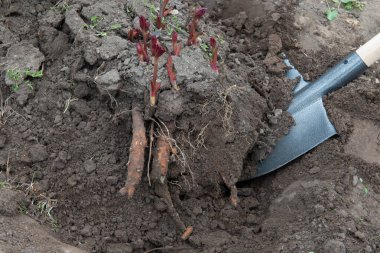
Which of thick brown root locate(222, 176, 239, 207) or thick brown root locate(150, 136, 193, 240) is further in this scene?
thick brown root locate(222, 176, 239, 207)

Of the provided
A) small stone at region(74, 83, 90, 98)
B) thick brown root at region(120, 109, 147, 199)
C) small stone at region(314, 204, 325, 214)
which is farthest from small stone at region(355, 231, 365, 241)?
small stone at region(74, 83, 90, 98)

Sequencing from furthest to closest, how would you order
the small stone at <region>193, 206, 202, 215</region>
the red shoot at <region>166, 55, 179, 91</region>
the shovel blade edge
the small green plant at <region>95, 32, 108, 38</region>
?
the shovel blade edge
the small green plant at <region>95, 32, 108, 38</region>
the small stone at <region>193, 206, 202, 215</region>
the red shoot at <region>166, 55, 179, 91</region>

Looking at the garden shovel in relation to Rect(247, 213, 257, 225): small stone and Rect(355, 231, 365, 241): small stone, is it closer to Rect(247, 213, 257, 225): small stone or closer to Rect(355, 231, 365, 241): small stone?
Rect(247, 213, 257, 225): small stone

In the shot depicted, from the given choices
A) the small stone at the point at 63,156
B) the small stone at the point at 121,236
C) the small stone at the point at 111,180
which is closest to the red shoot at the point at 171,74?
the small stone at the point at 111,180

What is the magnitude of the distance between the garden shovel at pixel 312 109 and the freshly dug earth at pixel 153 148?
48mm

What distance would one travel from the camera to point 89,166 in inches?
95.0

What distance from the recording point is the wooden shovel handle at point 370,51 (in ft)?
9.48

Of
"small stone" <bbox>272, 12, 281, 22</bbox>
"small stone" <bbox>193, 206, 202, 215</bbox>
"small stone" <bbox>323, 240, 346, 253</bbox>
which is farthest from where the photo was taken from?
"small stone" <bbox>272, 12, 281, 22</bbox>

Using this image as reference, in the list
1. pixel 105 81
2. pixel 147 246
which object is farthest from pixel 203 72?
pixel 147 246

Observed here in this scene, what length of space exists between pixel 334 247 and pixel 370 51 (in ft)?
4.26

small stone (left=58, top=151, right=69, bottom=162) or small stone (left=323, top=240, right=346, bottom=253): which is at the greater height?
small stone (left=58, top=151, right=69, bottom=162)

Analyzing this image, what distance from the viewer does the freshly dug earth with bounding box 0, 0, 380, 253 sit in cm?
235

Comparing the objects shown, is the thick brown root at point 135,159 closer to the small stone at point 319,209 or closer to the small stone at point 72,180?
the small stone at point 72,180

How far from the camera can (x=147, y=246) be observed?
7.70 ft
